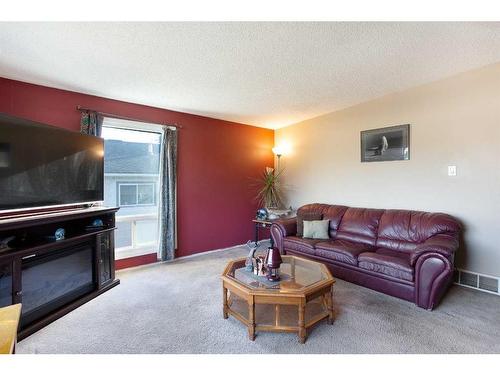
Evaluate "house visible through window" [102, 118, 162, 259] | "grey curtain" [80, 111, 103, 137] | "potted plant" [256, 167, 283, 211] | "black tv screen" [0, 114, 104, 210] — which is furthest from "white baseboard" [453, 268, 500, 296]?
"grey curtain" [80, 111, 103, 137]

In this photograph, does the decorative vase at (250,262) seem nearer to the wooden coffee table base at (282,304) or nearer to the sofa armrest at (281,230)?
the wooden coffee table base at (282,304)

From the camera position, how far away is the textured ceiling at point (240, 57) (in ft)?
6.00

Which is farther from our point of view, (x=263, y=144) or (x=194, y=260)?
(x=263, y=144)

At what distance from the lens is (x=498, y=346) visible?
172 centimetres

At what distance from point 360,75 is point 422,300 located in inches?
92.4

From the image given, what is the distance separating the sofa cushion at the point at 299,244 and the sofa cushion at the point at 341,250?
102mm

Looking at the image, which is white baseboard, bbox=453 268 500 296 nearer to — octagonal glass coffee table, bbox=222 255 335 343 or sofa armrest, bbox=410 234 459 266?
sofa armrest, bbox=410 234 459 266

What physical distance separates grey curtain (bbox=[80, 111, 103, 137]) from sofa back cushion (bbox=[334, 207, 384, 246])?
3.49m

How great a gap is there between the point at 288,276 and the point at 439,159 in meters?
2.37

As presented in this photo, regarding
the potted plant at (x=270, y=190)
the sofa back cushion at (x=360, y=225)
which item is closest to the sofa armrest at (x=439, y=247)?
the sofa back cushion at (x=360, y=225)

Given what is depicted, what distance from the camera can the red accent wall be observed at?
298 cm
